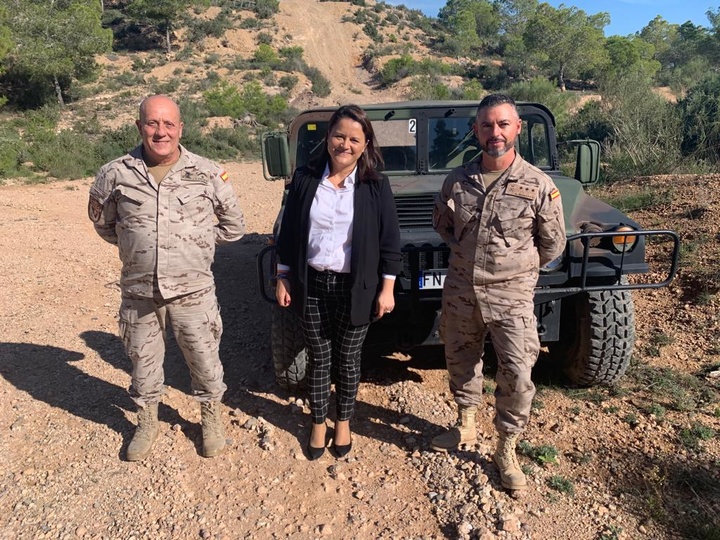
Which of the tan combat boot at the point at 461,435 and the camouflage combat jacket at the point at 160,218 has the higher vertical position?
the camouflage combat jacket at the point at 160,218

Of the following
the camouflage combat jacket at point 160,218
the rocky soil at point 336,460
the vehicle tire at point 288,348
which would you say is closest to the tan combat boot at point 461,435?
the rocky soil at point 336,460

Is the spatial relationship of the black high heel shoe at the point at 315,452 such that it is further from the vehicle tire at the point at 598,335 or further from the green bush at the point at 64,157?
the green bush at the point at 64,157

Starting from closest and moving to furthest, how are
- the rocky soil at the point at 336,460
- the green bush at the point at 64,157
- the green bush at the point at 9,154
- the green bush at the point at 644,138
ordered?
the rocky soil at the point at 336,460, the green bush at the point at 644,138, the green bush at the point at 9,154, the green bush at the point at 64,157

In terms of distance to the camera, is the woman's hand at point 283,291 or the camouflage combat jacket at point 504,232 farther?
the woman's hand at point 283,291

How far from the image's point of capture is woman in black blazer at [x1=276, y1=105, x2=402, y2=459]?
2.40m

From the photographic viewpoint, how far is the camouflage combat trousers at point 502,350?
2.37 m

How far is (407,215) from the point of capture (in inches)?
130

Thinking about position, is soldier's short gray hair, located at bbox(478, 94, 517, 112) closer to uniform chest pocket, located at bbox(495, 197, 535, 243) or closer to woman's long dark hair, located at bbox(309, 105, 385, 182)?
uniform chest pocket, located at bbox(495, 197, 535, 243)

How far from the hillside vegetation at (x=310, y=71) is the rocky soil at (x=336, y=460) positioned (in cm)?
667

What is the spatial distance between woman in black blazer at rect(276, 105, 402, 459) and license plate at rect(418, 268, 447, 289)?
0.35m

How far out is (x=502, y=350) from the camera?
2.39m

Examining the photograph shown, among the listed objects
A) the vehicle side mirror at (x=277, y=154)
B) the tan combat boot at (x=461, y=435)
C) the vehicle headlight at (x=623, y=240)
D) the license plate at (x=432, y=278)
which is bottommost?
the tan combat boot at (x=461, y=435)

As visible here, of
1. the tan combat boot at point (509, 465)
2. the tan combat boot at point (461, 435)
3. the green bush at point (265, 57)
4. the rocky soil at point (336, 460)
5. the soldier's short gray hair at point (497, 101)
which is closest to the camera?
the soldier's short gray hair at point (497, 101)

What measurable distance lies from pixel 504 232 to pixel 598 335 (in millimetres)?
1178
